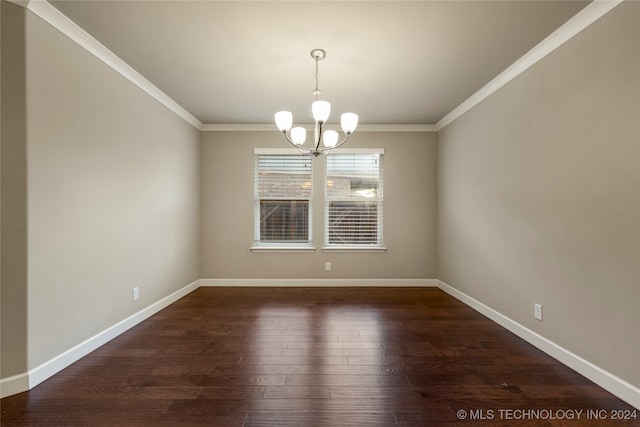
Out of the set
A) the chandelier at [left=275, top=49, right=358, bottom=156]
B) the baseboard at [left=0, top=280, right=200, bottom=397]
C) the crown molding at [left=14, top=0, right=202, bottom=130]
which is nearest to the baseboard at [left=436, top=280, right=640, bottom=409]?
the chandelier at [left=275, top=49, right=358, bottom=156]

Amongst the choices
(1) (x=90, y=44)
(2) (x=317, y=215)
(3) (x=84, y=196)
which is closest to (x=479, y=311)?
(2) (x=317, y=215)

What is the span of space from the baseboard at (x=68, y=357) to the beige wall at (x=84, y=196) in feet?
0.15

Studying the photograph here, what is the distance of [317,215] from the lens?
455 centimetres

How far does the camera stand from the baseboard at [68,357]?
1809 mm

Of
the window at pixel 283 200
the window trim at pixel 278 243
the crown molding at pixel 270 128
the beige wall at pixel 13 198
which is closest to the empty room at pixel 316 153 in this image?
the beige wall at pixel 13 198

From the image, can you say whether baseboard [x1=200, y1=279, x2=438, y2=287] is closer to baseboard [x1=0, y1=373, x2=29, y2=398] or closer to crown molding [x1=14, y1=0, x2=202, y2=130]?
crown molding [x1=14, y1=0, x2=202, y2=130]

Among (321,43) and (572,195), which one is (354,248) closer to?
(572,195)

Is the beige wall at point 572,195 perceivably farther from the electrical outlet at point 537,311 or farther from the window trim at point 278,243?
the window trim at point 278,243

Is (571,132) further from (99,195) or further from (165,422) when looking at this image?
(99,195)

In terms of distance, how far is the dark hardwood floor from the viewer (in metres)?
1.63

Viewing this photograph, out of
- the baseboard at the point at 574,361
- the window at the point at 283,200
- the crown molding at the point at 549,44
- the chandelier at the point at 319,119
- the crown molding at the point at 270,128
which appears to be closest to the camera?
the baseboard at the point at 574,361

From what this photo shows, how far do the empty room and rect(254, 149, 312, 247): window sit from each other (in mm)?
899

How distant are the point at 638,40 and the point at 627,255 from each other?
122 cm

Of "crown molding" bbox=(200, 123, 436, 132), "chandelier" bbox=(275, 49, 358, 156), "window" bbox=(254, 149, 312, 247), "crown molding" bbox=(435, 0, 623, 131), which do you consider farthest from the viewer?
"window" bbox=(254, 149, 312, 247)
